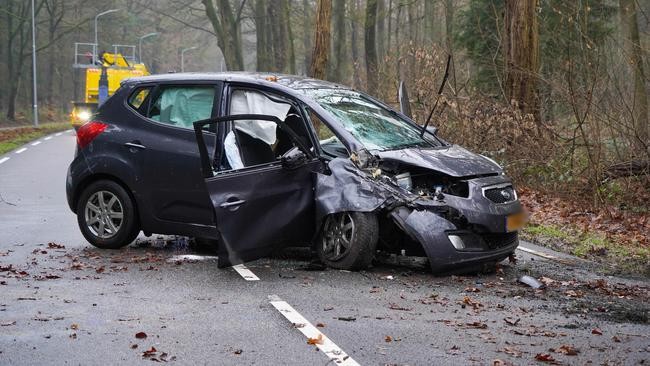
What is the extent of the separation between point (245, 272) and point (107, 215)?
6.48 feet

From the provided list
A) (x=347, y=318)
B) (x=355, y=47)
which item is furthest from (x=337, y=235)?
(x=355, y=47)

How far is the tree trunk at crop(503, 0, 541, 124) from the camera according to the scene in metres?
16.9

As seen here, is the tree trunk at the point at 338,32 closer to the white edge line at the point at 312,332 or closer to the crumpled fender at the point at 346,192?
the crumpled fender at the point at 346,192

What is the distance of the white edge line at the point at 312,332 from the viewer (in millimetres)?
5387

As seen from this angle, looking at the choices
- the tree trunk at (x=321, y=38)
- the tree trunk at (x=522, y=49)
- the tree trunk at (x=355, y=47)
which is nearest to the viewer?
the tree trunk at (x=522, y=49)

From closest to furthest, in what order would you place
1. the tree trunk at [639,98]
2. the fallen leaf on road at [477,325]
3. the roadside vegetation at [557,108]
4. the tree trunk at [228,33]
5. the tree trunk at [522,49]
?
the fallen leaf on road at [477,325], the roadside vegetation at [557,108], the tree trunk at [639,98], the tree trunk at [522,49], the tree trunk at [228,33]

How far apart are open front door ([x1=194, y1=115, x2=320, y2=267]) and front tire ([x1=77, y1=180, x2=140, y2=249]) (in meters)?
1.69

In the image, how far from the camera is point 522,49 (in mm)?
17016

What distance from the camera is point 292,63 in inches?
1442

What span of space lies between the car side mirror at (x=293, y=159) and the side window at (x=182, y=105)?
1.34m

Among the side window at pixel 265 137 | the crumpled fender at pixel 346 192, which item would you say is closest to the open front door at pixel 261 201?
the crumpled fender at pixel 346 192

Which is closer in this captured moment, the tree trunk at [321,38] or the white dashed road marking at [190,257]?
the white dashed road marking at [190,257]

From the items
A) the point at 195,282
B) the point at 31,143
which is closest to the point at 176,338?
the point at 195,282

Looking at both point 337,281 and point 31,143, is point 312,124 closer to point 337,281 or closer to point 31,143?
point 337,281
